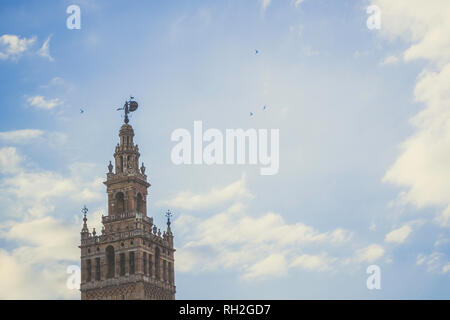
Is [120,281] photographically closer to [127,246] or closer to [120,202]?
[127,246]

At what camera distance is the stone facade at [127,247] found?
397 ft

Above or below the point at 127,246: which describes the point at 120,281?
below

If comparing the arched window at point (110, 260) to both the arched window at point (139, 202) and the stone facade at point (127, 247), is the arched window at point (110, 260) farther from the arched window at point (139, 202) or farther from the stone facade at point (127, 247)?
the arched window at point (139, 202)

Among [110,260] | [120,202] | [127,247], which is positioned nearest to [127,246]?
[127,247]

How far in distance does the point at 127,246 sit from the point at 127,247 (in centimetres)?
14

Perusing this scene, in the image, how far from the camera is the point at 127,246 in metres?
122

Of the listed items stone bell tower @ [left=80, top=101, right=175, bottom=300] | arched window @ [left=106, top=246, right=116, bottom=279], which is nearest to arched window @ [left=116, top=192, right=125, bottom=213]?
stone bell tower @ [left=80, top=101, right=175, bottom=300]

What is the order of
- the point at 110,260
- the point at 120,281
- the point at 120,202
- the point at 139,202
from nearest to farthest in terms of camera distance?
1. the point at 120,281
2. the point at 110,260
3. the point at 120,202
4. the point at 139,202

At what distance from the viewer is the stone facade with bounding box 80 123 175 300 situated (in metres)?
121

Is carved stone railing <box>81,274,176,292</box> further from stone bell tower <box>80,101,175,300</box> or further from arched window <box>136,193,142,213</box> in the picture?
arched window <box>136,193,142,213</box>

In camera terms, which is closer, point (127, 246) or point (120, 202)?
point (127, 246)
